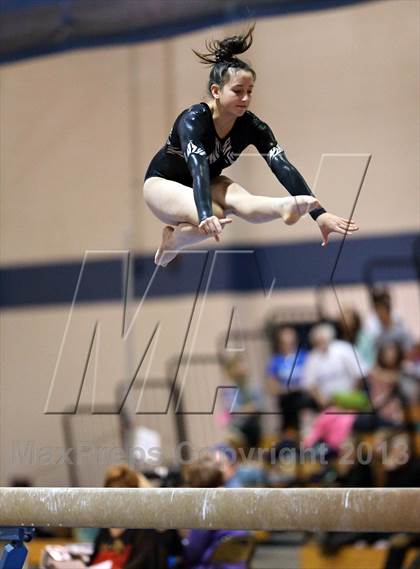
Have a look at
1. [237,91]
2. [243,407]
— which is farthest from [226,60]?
[243,407]

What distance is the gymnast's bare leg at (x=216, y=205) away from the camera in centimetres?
352

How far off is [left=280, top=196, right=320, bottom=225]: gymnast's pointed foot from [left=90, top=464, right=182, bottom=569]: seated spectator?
1.93 metres

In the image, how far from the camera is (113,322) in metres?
6.75

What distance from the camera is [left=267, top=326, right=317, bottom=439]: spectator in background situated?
7.21 m

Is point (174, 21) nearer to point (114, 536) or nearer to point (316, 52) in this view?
point (316, 52)

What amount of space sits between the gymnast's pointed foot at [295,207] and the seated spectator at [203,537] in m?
2.01

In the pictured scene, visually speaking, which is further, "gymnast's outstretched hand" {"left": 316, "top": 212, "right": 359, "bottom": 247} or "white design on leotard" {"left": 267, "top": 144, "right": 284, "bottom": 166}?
"white design on leotard" {"left": 267, "top": 144, "right": 284, "bottom": 166}

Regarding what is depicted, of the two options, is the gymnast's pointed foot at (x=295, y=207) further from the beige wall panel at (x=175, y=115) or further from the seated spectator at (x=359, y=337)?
the seated spectator at (x=359, y=337)

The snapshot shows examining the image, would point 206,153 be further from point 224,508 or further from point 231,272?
point 231,272

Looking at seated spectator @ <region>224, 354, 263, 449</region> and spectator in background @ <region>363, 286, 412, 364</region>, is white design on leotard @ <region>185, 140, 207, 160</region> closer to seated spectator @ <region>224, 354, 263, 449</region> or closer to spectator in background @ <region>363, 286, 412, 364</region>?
spectator in background @ <region>363, 286, 412, 364</region>

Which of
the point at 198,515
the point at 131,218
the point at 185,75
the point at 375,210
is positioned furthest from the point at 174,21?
the point at 198,515

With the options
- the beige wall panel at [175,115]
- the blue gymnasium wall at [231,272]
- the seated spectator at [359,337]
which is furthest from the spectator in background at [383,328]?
the beige wall panel at [175,115]

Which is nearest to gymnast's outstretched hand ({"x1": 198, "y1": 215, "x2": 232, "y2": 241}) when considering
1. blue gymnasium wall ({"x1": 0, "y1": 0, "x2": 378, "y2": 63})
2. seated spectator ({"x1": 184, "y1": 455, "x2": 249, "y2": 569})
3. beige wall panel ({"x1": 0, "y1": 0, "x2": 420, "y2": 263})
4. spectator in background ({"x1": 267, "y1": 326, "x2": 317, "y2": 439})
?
beige wall panel ({"x1": 0, "y1": 0, "x2": 420, "y2": 263})

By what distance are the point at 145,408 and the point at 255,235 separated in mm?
1474
